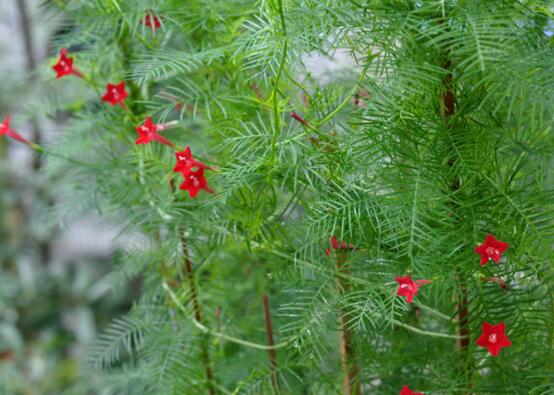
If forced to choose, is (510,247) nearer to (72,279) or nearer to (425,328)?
(425,328)

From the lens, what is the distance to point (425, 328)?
838 millimetres

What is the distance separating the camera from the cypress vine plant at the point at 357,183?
0.57 m

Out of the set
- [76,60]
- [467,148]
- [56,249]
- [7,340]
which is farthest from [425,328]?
[56,249]

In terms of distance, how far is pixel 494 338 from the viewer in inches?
23.8

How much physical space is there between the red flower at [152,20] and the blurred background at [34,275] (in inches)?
56.8

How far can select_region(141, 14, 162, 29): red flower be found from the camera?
770 mm

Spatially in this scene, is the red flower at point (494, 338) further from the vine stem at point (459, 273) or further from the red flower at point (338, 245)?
the red flower at point (338, 245)

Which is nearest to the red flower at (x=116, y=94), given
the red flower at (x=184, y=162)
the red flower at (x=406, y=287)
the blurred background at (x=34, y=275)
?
the red flower at (x=184, y=162)

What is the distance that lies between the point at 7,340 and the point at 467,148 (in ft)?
7.04

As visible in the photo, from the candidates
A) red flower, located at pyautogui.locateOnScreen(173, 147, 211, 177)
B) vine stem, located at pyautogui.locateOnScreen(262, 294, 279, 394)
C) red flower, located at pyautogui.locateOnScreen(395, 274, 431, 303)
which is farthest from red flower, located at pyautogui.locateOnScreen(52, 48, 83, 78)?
red flower, located at pyautogui.locateOnScreen(395, 274, 431, 303)

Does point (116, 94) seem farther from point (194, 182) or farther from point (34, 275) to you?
point (34, 275)

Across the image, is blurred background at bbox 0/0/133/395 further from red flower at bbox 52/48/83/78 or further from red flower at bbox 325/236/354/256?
red flower at bbox 325/236/354/256

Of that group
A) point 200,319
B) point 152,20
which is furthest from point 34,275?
point 152,20

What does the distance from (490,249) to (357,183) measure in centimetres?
14
